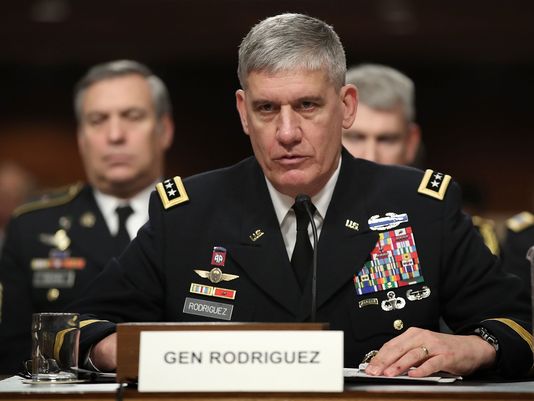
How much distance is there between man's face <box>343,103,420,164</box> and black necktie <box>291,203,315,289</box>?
1.32 metres

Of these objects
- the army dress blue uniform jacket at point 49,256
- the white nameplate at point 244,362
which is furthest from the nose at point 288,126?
the army dress blue uniform jacket at point 49,256

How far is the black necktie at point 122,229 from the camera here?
14.4 feet

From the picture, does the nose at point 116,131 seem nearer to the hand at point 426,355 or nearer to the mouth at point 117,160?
the mouth at point 117,160

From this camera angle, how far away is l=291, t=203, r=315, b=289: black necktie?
2701 millimetres

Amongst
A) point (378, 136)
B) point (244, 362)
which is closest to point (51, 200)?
point (378, 136)

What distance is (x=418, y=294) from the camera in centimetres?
274

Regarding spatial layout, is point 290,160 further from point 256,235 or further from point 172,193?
point 172,193

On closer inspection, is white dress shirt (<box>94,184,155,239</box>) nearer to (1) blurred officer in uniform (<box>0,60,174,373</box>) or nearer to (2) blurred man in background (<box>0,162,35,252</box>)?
(1) blurred officer in uniform (<box>0,60,174,373</box>)

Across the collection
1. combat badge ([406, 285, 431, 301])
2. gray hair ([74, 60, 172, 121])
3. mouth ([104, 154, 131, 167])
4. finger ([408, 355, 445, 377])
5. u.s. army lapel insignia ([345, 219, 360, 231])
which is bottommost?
finger ([408, 355, 445, 377])

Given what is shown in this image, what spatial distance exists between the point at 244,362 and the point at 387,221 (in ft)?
3.28

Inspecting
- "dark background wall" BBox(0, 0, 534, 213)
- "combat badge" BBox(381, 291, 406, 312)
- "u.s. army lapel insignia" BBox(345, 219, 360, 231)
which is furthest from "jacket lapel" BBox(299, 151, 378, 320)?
"dark background wall" BBox(0, 0, 534, 213)

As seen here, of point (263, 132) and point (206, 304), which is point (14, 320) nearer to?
point (206, 304)

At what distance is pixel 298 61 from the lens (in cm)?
257

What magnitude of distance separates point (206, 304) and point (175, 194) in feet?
Answer: 1.17
